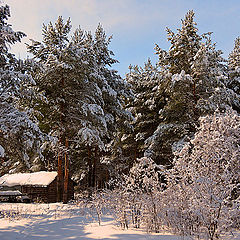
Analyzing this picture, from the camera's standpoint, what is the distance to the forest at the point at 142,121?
21.3 feet

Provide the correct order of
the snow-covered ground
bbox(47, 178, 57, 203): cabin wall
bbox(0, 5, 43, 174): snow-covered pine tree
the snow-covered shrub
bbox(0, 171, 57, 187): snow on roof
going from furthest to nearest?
bbox(47, 178, 57, 203): cabin wall, bbox(0, 171, 57, 187): snow on roof, bbox(0, 5, 43, 174): snow-covered pine tree, the snow-covered shrub, the snow-covered ground

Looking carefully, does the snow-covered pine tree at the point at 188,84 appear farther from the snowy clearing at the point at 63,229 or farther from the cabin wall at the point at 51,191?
the cabin wall at the point at 51,191

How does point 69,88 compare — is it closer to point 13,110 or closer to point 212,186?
point 13,110

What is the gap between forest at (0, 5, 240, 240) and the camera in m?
6.49

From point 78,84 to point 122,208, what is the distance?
10021 millimetres

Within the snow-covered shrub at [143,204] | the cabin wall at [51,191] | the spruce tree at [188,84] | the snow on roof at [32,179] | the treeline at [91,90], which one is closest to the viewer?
the snow-covered shrub at [143,204]

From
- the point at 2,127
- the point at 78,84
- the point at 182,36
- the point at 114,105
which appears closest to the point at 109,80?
the point at 114,105

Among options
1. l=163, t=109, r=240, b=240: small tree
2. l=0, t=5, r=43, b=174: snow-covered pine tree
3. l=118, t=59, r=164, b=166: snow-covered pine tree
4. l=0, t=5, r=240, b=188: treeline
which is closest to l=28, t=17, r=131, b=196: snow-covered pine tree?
l=0, t=5, r=240, b=188: treeline

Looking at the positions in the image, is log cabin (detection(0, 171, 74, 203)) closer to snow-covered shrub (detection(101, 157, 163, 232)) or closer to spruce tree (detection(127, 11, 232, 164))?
spruce tree (detection(127, 11, 232, 164))

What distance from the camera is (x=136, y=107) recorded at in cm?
2336

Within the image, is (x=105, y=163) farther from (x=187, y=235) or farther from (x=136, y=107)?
(x=187, y=235)

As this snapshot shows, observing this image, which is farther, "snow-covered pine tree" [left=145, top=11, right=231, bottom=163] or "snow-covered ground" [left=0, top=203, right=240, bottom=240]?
"snow-covered pine tree" [left=145, top=11, right=231, bottom=163]

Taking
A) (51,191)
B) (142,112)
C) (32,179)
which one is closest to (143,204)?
(51,191)

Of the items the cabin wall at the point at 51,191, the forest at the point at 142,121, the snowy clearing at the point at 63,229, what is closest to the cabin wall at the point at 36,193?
the cabin wall at the point at 51,191
